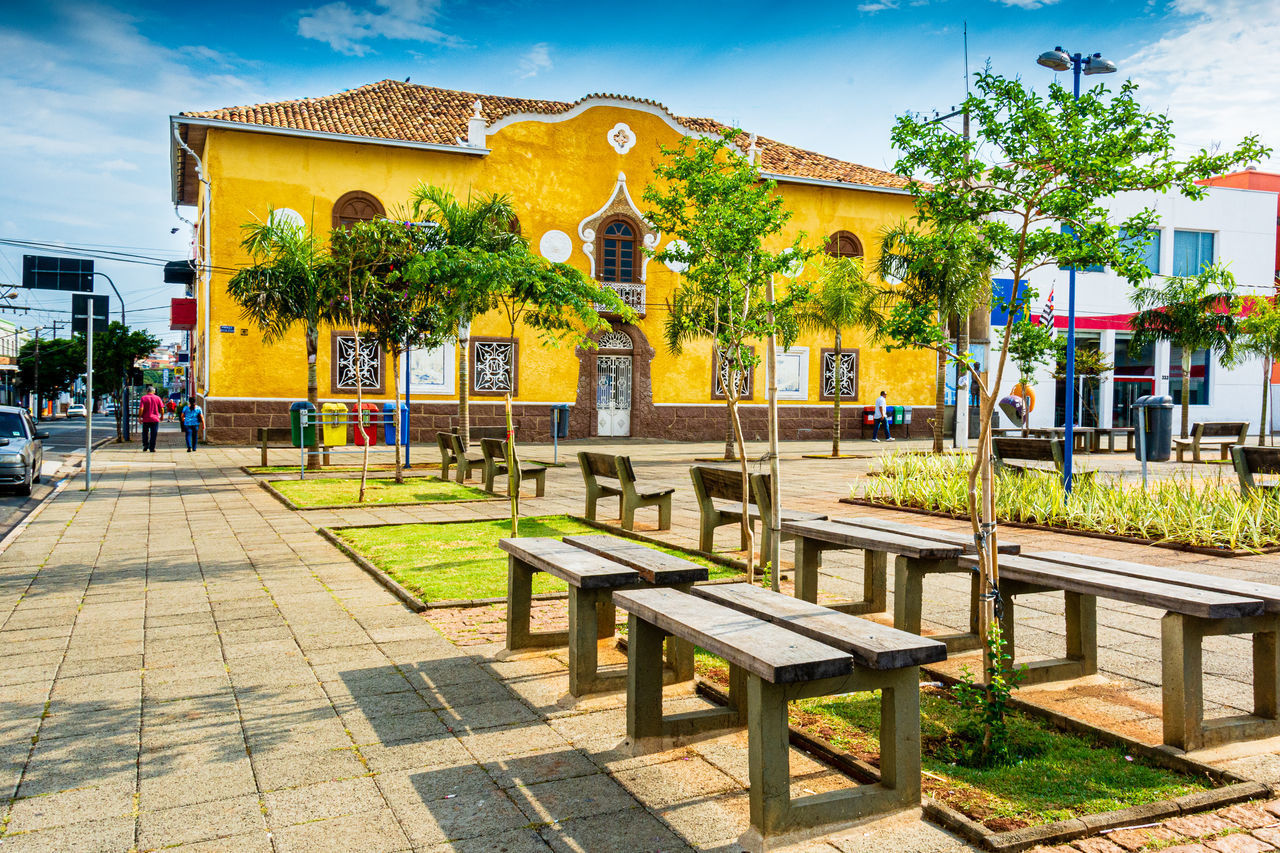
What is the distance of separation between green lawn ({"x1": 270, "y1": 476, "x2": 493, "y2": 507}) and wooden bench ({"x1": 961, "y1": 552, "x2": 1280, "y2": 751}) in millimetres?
9211

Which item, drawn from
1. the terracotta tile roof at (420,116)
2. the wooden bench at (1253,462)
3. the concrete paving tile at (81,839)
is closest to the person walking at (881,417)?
the terracotta tile roof at (420,116)

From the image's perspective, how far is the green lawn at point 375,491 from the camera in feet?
42.1

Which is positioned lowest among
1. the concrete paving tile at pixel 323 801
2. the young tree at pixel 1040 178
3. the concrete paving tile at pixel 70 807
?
the concrete paving tile at pixel 70 807

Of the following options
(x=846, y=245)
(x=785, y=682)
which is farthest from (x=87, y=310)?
(x=846, y=245)

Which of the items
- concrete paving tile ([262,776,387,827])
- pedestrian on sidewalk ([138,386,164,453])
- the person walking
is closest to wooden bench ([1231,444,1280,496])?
concrete paving tile ([262,776,387,827])

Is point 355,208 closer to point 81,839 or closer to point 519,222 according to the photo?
point 519,222

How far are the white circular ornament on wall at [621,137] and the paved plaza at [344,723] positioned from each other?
24610mm

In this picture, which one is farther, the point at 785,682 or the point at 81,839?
the point at 81,839

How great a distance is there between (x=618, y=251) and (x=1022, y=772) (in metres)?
28.2

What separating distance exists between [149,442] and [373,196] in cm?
878

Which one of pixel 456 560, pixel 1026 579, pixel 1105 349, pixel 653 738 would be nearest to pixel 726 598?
pixel 653 738

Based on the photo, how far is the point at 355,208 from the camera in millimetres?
27375

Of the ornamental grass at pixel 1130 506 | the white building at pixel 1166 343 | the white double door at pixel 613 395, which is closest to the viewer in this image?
the ornamental grass at pixel 1130 506

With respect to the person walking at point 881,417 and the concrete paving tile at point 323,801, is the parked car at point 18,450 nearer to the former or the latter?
the concrete paving tile at point 323,801
